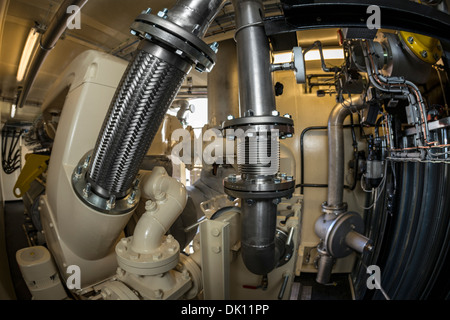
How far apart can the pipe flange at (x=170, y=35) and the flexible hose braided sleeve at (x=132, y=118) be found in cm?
6

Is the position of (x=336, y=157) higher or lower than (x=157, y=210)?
higher

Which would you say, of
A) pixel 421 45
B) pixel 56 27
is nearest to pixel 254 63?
pixel 421 45

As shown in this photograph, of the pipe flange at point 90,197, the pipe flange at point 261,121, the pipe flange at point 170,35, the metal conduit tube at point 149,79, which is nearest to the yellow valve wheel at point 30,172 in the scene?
the pipe flange at point 90,197

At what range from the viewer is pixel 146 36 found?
56cm

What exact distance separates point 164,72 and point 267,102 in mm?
384

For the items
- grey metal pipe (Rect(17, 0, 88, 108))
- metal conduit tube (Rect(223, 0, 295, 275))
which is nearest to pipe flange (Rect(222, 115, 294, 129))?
metal conduit tube (Rect(223, 0, 295, 275))

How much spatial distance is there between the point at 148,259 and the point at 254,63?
0.82m

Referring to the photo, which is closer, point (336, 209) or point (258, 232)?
point (258, 232)

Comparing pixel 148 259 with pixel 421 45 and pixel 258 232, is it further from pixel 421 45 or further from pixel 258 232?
pixel 421 45

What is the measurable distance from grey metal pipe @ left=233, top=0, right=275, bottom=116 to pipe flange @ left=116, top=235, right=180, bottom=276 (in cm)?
61

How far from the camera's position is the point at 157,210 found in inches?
31.5

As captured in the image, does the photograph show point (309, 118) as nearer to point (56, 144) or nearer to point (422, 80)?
point (422, 80)

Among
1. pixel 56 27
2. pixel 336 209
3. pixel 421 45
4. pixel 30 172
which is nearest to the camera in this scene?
pixel 421 45

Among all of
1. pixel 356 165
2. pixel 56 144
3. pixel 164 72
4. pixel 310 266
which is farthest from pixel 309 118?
pixel 56 144
